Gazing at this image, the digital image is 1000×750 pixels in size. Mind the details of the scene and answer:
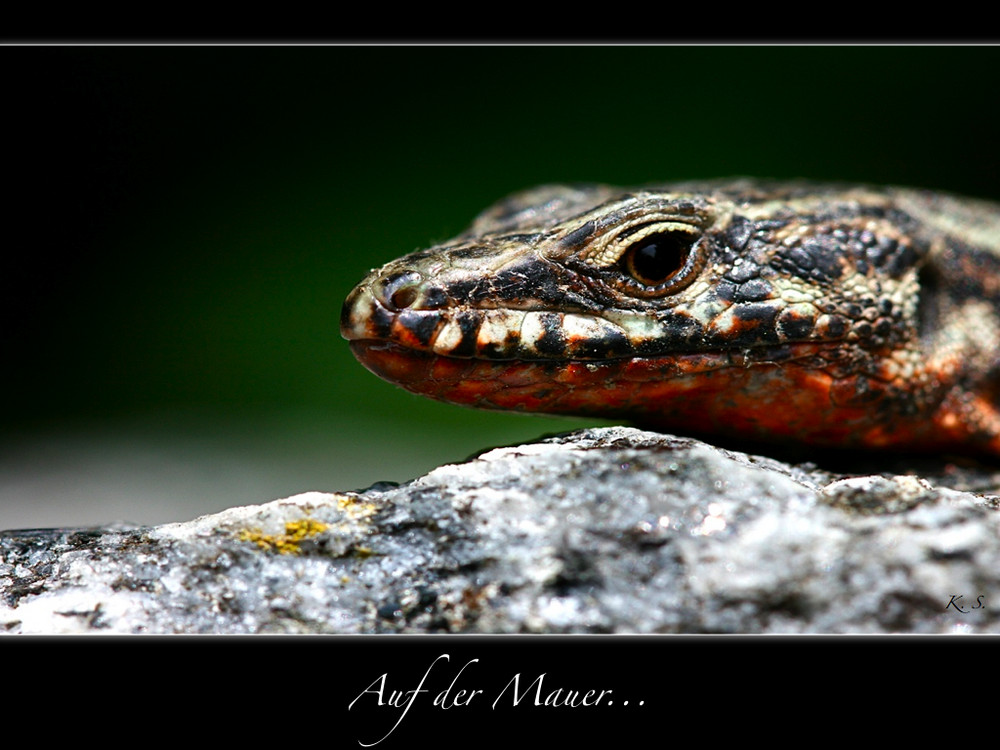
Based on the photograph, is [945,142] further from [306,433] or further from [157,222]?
[157,222]

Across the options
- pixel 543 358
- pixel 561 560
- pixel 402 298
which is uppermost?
pixel 402 298

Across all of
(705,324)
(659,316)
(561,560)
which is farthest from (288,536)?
(705,324)

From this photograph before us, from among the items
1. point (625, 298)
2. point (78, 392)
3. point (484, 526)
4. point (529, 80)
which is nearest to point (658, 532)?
point (484, 526)

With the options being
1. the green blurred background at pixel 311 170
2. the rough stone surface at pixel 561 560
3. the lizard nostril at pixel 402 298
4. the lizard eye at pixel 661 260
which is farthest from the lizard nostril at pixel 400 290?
the green blurred background at pixel 311 170

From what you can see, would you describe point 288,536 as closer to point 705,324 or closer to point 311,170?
point 705,324

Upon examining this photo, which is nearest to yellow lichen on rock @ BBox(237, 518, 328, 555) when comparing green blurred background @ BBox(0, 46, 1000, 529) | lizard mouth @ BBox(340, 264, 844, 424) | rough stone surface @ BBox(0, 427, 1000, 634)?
rough stone surface @ BBox(0, 427, 1000, 634)

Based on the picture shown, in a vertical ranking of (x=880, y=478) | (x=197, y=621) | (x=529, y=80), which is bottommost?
(x=197, y=621)
